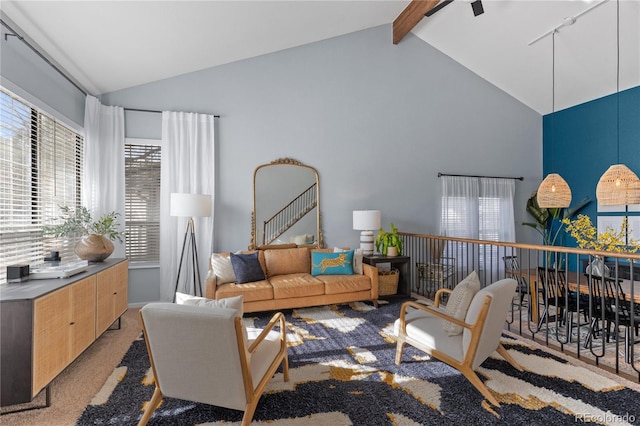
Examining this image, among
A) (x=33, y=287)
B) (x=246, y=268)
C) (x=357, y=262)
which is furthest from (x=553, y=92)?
(x=33, y=287)

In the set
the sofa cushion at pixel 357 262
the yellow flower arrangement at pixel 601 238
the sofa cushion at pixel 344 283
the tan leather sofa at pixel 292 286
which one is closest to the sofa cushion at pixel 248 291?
the tan leather sofa at pixel 292 286

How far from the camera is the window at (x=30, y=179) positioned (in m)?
2.66

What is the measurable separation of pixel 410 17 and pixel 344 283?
412 cm

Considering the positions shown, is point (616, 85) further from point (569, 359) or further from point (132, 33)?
point (132, 33)

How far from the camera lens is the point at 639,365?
283 cm

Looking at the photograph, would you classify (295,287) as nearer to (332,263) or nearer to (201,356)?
(332,263)

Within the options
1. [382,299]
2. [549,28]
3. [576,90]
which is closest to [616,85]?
[576,90]

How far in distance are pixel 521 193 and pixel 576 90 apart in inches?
78.5

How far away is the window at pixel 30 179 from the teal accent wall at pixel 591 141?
7748mm

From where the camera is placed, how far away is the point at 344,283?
4234 millimetres

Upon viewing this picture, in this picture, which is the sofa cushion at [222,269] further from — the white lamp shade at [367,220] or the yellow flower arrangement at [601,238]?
the yellow flower arrangement at [601,238]

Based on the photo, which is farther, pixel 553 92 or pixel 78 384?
pixel 553 92

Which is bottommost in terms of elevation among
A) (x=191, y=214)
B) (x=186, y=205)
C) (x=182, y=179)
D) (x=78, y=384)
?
(x=78, y=384)

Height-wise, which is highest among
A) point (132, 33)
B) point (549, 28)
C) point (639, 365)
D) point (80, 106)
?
point (549, 28)
